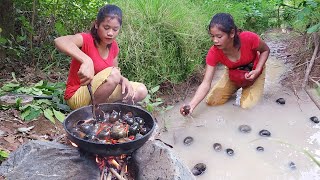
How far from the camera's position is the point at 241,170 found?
321 centimetres

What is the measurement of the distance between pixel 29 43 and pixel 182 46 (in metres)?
1.92

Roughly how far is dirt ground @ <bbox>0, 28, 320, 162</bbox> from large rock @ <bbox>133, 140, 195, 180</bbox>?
29.4 inches

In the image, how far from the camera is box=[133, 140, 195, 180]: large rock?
2424 mm

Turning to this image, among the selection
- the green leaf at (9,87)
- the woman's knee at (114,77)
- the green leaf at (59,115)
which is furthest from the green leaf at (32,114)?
the woman's knee at (114,77)

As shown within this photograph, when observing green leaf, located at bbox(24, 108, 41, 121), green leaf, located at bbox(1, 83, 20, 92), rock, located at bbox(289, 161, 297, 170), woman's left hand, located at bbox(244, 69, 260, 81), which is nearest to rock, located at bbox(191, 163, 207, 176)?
rock, located at bbox(289, 161, 297, 170)

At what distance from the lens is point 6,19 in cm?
445

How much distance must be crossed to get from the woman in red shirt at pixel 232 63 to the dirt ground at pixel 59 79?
0.47m

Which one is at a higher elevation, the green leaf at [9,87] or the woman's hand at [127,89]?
the woman's hand at [127,89]

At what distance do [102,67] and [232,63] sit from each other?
61.0 inches

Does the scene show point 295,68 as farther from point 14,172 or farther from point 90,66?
point 14,172

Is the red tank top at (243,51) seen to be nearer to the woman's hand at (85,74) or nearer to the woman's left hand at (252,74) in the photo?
the woman's left hand at (252,74)

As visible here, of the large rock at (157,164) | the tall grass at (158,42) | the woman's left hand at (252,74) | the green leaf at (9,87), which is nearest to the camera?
the large rock at (157,164)

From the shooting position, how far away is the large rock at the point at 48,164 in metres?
2.35

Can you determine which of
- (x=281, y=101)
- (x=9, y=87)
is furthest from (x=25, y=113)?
(x=281, y=101)
